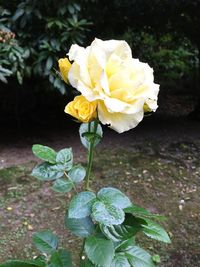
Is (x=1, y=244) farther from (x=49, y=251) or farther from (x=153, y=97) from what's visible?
(x=153, y=97)

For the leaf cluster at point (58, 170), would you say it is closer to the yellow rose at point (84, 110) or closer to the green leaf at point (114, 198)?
the green leaf at point (114, 198)

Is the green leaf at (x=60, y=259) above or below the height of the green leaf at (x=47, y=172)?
below

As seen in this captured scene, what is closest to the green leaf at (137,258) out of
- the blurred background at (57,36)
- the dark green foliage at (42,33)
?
the blurred background at (57,36)

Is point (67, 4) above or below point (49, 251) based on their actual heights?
above

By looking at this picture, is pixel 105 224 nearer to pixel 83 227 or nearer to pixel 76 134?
pixel 83 227

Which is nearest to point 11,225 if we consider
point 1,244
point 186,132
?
point 1,244

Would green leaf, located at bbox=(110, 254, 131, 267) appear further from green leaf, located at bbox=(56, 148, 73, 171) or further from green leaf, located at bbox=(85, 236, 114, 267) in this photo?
green leaf, located at bbox=(56, 148, 73, 171)
